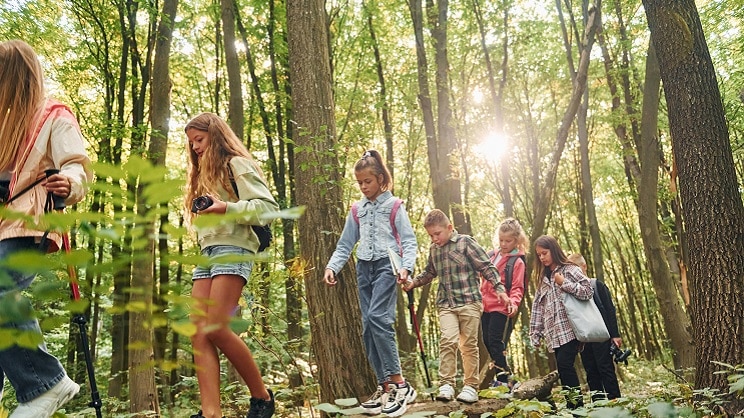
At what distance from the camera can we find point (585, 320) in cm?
542

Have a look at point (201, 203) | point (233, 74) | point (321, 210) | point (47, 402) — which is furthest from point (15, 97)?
point (233, 74)

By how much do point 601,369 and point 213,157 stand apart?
429 cm

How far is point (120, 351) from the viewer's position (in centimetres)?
1120

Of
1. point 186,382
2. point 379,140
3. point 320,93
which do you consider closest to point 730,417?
point 320,93

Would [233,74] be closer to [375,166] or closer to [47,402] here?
[375,166]

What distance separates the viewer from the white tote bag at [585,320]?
5.37 m

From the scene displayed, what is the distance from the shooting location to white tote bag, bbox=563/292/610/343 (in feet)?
17.6

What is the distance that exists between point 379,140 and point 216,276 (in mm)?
16728

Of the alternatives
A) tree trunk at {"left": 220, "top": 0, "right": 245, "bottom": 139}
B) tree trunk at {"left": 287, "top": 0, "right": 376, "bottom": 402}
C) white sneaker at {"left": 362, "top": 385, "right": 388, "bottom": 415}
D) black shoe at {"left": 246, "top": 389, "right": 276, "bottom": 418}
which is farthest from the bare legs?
tree trunk at {"left": 220, "top": 0, "right": 245, "bottom": 139}

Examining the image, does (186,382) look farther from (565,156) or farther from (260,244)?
(565,156)

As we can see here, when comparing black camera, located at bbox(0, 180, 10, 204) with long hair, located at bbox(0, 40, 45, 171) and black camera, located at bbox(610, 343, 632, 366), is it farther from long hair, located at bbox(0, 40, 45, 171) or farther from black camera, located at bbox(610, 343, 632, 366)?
black camera, located at bbox(610, 343, 632, 366)

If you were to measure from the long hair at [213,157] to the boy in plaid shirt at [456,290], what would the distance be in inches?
94.5

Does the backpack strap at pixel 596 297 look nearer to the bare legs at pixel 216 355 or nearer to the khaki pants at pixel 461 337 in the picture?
the khaki pants at pixel 461 337

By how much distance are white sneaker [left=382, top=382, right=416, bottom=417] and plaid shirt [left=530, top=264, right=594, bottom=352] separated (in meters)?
2.02
